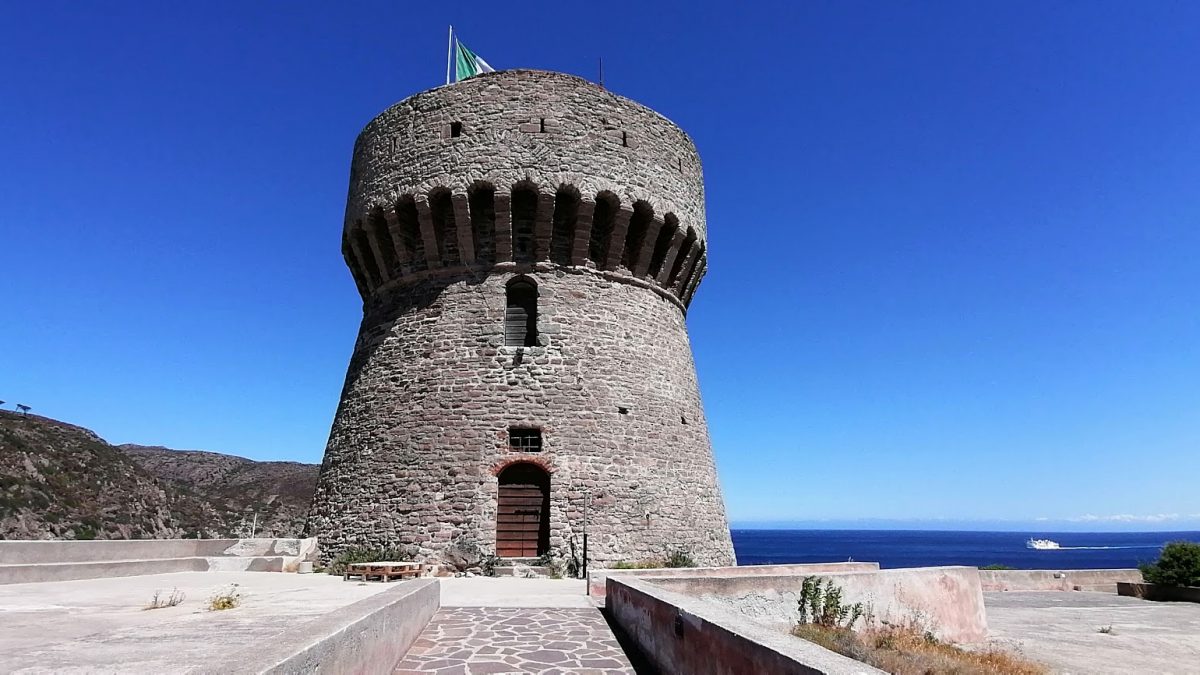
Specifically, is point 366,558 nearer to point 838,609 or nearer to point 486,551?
point 486,551

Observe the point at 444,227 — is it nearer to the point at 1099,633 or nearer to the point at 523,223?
the point at 523,223

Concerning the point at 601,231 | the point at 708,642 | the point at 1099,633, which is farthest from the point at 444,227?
the point at 1099,633

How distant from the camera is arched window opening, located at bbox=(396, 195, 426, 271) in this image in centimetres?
1508

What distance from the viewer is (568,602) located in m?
9.12

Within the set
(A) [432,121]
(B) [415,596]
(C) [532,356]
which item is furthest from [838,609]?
(A) [432,121]

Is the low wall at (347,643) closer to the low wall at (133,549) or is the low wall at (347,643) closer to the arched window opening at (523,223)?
the low wall at (133,549)

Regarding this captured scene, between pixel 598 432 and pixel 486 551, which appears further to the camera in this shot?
pixel 598 432

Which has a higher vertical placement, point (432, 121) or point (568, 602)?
point (432, 121)

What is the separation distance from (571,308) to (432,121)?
5094 millimetres

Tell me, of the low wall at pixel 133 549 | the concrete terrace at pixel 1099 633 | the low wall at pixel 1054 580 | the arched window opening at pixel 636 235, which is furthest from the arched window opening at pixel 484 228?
the low wall at pixel 1054 580

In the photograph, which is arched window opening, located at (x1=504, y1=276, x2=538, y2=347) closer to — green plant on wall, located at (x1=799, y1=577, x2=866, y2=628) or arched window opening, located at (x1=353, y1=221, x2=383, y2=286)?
arched window opening, located at (x1=353, y1=221, x2=383, y2=286)

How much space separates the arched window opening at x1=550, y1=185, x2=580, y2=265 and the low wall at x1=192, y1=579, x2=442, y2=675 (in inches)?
356

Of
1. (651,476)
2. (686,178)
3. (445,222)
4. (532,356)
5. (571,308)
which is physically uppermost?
(686,178)

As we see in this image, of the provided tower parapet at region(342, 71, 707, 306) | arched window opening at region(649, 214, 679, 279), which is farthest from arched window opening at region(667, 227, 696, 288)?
arched window opening at region(649, 214, 679, 279)
